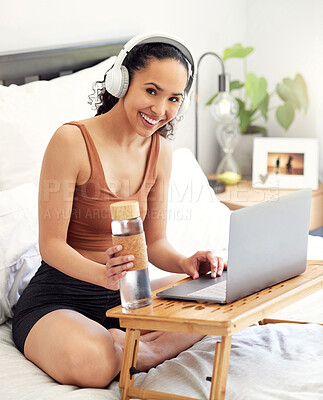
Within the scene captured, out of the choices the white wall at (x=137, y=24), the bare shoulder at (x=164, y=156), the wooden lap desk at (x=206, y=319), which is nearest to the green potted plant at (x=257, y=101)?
the white wall at (x=137, y=24)

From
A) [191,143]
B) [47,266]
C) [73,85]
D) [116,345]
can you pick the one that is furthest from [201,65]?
[116,345]

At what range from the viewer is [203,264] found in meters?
1.47

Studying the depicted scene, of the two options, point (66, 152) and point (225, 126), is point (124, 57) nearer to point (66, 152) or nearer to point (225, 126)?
point (66, 152)

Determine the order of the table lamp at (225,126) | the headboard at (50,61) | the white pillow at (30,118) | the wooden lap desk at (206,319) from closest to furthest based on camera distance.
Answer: the wooden lap desk at (206,319) < the white pillow at (30,118) < the headboard at (50,61) < the table lamp at (225,126)

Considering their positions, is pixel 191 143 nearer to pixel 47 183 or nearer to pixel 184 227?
pixel 184 227

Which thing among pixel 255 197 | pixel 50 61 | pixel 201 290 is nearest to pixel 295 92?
pixel 255 197

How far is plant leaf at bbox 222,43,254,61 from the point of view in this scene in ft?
9.36

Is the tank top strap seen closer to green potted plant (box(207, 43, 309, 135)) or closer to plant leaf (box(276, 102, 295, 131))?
green potted plant (box(207, 43, 309, 135))

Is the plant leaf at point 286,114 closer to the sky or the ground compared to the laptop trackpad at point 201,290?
closer to the sky

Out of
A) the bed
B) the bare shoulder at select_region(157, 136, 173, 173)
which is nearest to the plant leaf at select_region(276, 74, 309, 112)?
the bed

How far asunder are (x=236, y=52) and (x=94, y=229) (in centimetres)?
163

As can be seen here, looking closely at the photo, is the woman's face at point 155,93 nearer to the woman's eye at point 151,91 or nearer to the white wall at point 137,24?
the woman's eye at point 151,91

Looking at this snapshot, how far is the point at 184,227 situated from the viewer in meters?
2.10

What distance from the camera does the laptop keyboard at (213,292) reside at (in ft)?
3.95
